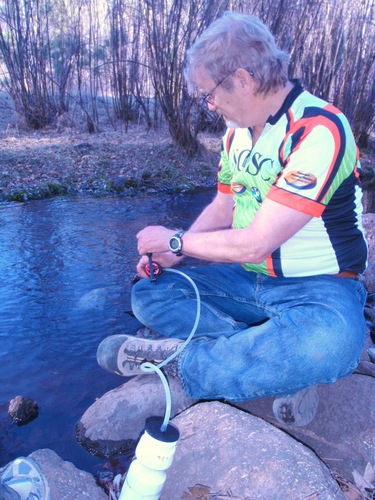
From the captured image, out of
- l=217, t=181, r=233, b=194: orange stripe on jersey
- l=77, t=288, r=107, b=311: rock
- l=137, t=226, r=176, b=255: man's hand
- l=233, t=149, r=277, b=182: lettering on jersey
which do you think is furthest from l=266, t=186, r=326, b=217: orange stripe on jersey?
l=77, t=288, r=107, b=311: rock

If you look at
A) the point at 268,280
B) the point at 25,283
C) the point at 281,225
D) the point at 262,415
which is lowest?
the point at 25,283

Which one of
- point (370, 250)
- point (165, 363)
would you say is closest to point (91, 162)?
point (370, 250)

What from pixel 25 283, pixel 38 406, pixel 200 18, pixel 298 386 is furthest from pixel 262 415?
pixel 200 18

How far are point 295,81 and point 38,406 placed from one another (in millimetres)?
1869

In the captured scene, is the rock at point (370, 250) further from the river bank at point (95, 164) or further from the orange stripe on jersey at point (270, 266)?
the river bank at point (95, 164)

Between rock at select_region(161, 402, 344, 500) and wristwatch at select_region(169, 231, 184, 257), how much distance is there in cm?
72

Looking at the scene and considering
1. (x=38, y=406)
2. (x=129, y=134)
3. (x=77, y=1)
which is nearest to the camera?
(x=38, y=406)

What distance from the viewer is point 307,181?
164cm

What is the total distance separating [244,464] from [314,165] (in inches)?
42.5

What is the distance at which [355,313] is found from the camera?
5.75 ft

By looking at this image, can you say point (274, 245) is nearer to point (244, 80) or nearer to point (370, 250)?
point (244, 80)

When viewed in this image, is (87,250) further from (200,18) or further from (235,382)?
(200,18)

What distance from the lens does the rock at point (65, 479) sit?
1518mm

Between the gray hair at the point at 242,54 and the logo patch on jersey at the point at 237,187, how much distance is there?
464 millimetres
